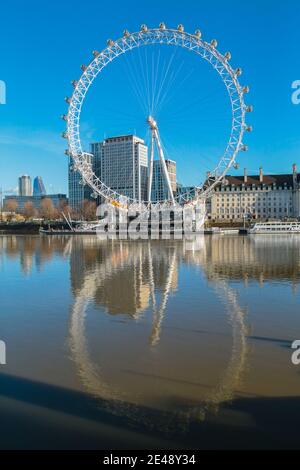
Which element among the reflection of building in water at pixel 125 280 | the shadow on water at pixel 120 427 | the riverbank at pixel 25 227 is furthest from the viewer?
the riverbank at pixel 25 227

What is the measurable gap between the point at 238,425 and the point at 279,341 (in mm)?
4287

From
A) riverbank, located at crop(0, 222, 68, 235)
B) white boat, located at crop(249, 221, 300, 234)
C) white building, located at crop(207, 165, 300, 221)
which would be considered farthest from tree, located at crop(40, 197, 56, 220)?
white boat, located at crop(249, 221, 300, 234)

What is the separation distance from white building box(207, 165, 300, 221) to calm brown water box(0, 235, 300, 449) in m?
112

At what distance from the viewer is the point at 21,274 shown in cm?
2303

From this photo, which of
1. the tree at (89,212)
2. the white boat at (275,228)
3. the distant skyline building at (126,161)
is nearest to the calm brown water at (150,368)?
the white boat at (275,228)

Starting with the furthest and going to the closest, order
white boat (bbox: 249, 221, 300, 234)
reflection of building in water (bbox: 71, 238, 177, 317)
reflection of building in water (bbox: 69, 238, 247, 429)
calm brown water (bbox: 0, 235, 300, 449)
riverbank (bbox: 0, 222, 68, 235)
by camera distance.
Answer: riverbank (bbox: 0, 222, 68, 235)
white boat (bbox: 249, 221, 300, 234)
reflection of building in water (bbox: 71, 238, 177, 317)
reflection of building in water (bbox: 69, 238, 247, 429)
calm brown water (bbox: 0, 235, 300, 449)

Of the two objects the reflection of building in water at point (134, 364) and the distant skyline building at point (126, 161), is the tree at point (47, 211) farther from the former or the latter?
the reflection of building in water at point (134, 364)

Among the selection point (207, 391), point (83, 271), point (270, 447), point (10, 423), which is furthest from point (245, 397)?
point (83, 271)

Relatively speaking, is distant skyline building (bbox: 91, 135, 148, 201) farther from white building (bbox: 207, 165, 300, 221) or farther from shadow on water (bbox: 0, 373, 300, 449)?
shadow on water (bbox: 0, 373, 300, 449)

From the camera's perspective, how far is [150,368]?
8.73 metres

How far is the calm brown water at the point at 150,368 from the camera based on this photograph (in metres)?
6.32

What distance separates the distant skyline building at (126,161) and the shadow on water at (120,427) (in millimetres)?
80310

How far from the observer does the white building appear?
125 meters
